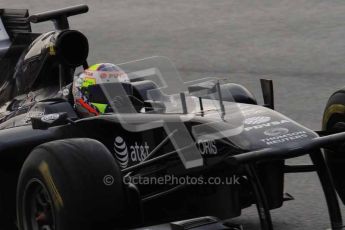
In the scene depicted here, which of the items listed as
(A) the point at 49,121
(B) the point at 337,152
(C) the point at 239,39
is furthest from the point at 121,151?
(C) the point at 239,39

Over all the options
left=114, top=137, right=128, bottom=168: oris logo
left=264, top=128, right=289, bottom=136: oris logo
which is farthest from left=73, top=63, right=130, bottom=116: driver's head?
left=264, top=128, right=289, bottom=136: oris logo

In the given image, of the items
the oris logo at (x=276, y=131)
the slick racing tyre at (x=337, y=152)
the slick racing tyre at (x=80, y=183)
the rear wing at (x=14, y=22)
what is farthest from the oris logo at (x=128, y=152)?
the rear wing at (x=14, y=22)

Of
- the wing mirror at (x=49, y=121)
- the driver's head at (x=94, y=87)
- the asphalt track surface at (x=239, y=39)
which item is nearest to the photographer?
the wing mirror at (x=49, y=121)

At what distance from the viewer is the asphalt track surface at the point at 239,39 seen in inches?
417

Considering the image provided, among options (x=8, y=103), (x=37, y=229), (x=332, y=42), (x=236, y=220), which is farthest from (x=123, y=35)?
(x=37, y=229)

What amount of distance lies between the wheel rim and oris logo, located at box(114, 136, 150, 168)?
62 cm

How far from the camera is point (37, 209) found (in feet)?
18.7

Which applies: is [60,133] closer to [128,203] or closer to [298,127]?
[128,203]

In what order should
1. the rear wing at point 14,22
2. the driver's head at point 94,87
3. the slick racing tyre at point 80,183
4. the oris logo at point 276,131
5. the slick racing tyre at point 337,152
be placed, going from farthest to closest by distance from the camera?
1. the rear wing at point 14,22
2. the driver's head at point 94,87
3. the slick racing tyre at point 337,152
4. the oris logo at point 276,131
5. the slick racing tyre at point 80,183

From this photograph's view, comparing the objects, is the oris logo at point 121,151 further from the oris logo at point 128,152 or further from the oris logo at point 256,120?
the oris logo at point 256,120

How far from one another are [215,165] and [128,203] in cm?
55

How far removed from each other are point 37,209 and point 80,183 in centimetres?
55

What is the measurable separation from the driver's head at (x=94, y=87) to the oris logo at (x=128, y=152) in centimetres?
36

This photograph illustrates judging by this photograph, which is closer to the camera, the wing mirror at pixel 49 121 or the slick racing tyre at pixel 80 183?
the slick racing tyre at pixel 80 183
